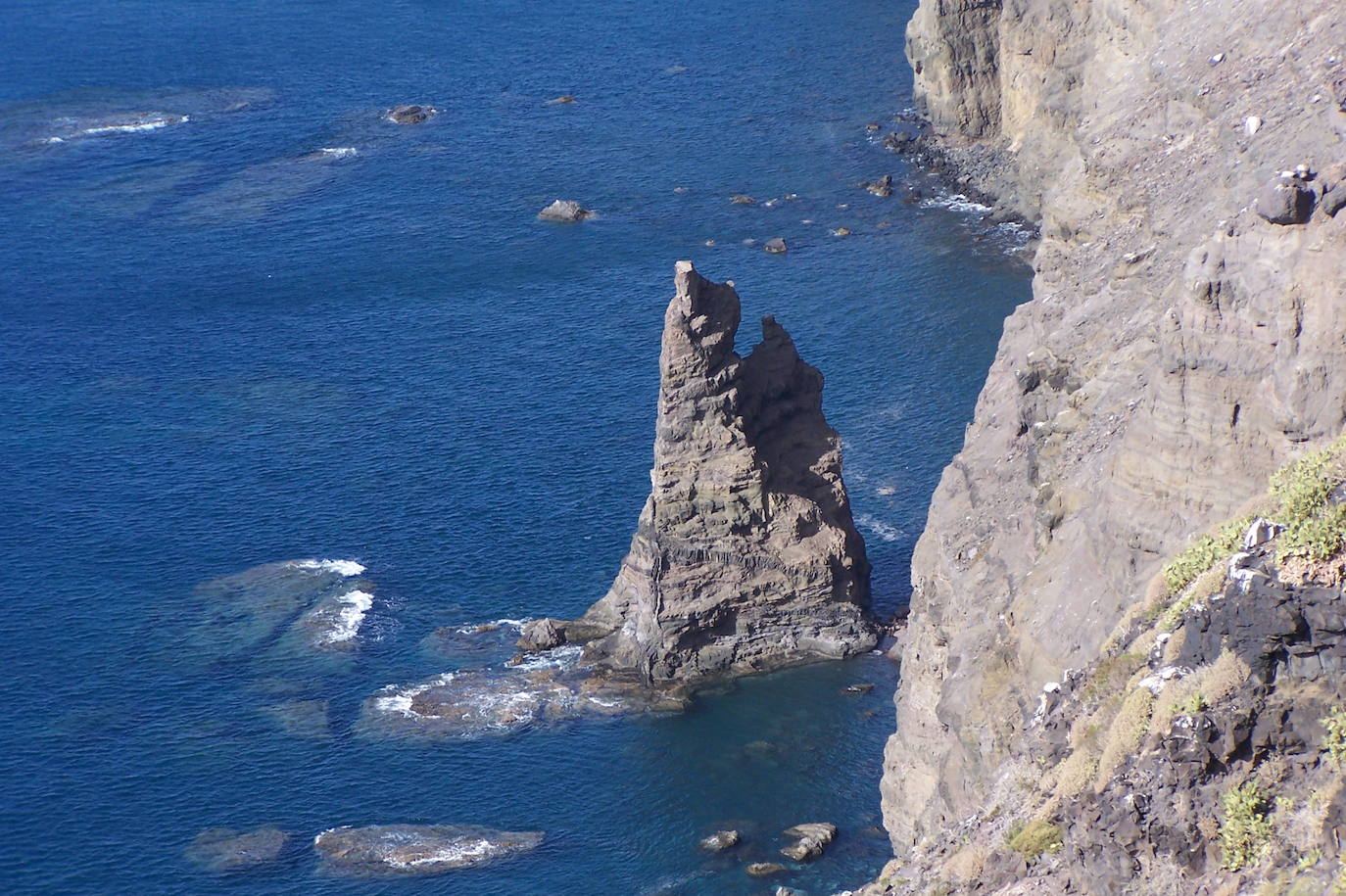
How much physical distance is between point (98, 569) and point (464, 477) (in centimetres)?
2823

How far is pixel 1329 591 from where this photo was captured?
4284 centimetres

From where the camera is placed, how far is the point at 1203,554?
52.0 m

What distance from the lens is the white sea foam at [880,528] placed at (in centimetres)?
13075

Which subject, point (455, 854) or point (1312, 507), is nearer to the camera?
point (1312, 507)

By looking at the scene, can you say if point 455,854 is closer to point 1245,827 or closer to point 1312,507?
point 1312,507

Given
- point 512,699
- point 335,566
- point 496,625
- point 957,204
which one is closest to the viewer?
Answer: point 512,699

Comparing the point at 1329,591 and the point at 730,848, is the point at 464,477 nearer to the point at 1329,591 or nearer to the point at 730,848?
the point at 730,848

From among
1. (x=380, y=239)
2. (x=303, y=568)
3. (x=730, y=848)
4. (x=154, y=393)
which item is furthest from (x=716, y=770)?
(x=380, y=239)

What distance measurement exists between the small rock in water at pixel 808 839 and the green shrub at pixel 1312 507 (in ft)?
172

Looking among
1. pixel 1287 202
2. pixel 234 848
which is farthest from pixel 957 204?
pixel 1287 202

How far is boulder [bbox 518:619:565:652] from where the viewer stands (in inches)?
4737

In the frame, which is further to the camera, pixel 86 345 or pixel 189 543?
pixel 86 345

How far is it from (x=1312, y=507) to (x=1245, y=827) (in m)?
8.79

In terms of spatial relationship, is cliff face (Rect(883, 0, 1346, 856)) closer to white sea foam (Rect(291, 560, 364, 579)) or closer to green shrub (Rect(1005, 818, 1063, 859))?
green shrub (Rect(1005, 818, 1063, 859))
